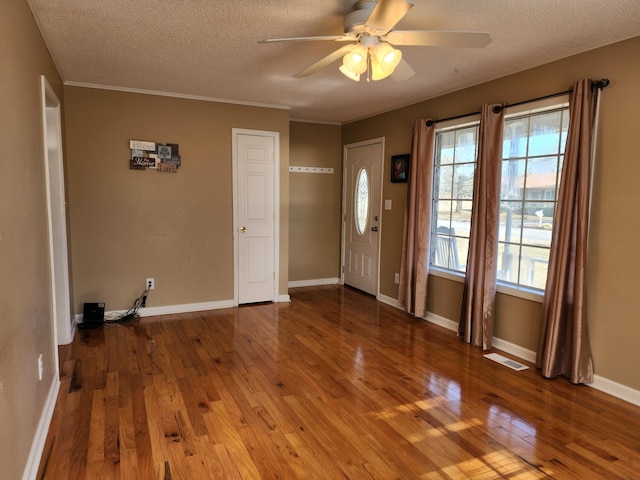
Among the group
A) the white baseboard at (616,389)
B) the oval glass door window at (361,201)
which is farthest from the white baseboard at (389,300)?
the white baseboard at (616,389)

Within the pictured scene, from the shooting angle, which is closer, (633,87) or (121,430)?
(121,430)

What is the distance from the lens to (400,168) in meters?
4.96

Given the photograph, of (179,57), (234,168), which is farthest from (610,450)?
(234,168)

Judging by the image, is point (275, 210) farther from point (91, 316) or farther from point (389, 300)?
point (91, 316)

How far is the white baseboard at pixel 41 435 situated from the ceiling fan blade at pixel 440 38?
279cm

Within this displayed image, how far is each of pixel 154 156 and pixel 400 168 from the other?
2.78 m

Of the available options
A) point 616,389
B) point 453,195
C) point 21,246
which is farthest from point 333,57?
point 616,389

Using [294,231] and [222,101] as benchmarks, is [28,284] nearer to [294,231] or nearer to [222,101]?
[222,101]

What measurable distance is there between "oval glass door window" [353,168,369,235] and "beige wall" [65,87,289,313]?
1312mm

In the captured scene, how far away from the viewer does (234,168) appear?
191 inches

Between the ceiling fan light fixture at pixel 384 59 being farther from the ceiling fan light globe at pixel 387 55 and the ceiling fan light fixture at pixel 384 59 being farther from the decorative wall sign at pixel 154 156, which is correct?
the decorative wall sign at pixel 154 156

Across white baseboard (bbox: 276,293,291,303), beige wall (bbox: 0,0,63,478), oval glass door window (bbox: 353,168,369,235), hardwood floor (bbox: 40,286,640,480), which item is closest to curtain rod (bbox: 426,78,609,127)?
oval glass door window (bbox: 353,168,369,235)

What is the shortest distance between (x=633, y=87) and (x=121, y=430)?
12.6 ft

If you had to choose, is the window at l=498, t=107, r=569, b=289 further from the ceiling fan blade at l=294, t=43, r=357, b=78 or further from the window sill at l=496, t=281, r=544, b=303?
the ceiling fan blade at l=294, t=43, r=357, b=78
